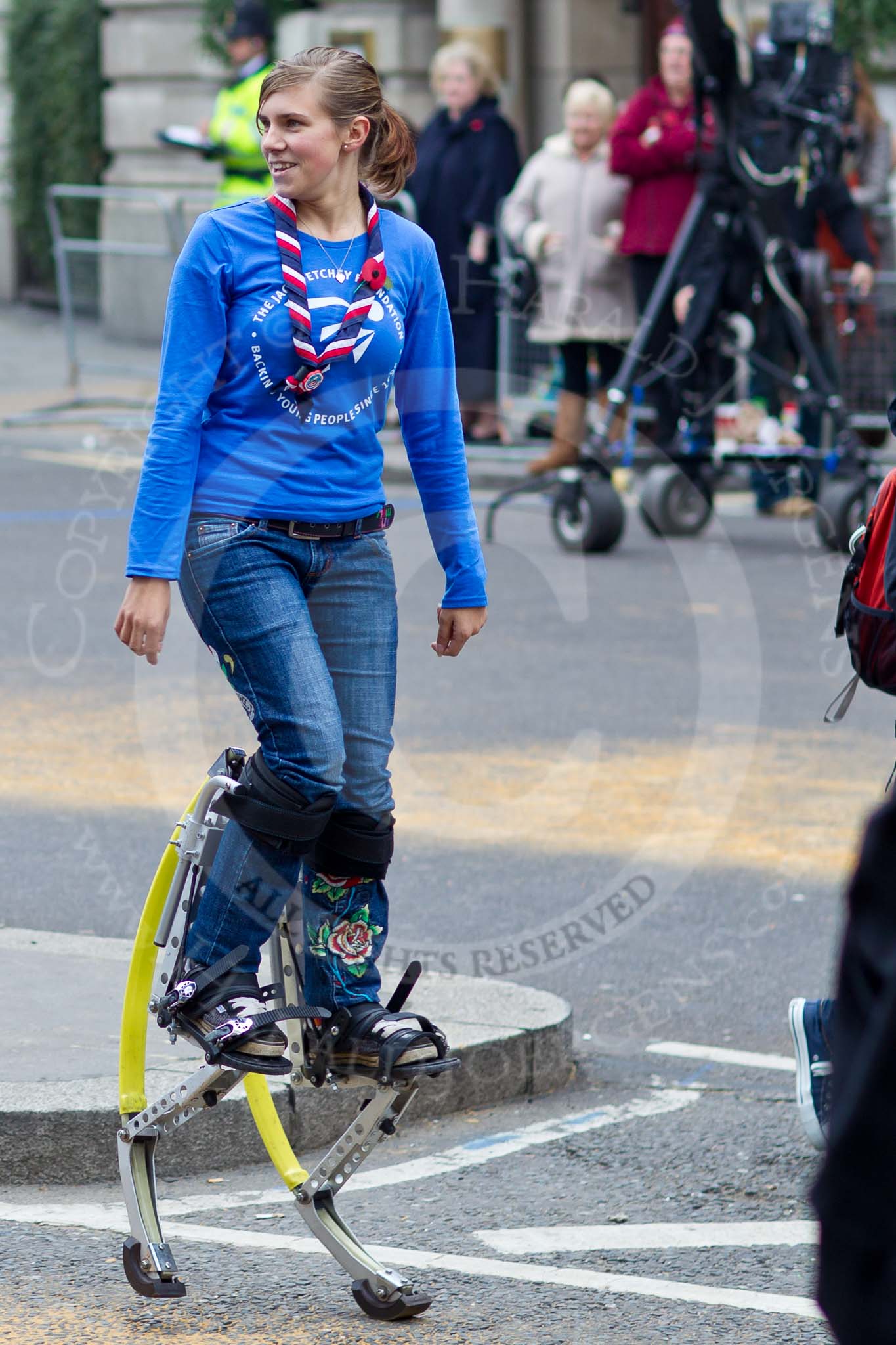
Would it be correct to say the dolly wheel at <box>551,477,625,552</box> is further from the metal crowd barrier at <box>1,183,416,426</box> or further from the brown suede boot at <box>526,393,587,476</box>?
the metal crowd barrier at <box>1,183,416,426</box>

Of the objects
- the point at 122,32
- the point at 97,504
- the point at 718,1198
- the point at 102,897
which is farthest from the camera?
the point at 122,32

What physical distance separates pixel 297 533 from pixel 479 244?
409 inches

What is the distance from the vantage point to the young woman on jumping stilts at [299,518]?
3295 millimetres

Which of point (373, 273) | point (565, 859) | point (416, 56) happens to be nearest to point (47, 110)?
point (416, 56)

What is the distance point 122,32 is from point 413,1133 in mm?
20060

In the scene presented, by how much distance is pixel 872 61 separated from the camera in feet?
52.5

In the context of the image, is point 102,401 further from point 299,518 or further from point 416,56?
point 299,518

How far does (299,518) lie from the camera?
3375 mm

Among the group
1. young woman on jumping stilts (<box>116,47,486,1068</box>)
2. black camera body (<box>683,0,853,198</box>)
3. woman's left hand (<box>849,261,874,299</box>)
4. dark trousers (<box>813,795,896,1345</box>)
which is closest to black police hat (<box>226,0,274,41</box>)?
black camera body (<box>683,0,853,198</box>)

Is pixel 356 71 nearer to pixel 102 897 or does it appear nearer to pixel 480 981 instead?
pixel 480 981

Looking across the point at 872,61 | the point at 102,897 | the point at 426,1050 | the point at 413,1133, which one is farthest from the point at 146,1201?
the point at 872,61

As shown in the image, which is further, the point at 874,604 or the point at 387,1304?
the point at 874,604

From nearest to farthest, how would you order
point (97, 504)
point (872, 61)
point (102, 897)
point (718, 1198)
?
point (718, 1198) < point (102, 897) < point (97, 504) < point (872, 61)

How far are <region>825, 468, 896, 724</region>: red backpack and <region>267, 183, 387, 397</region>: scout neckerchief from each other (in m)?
0.90
